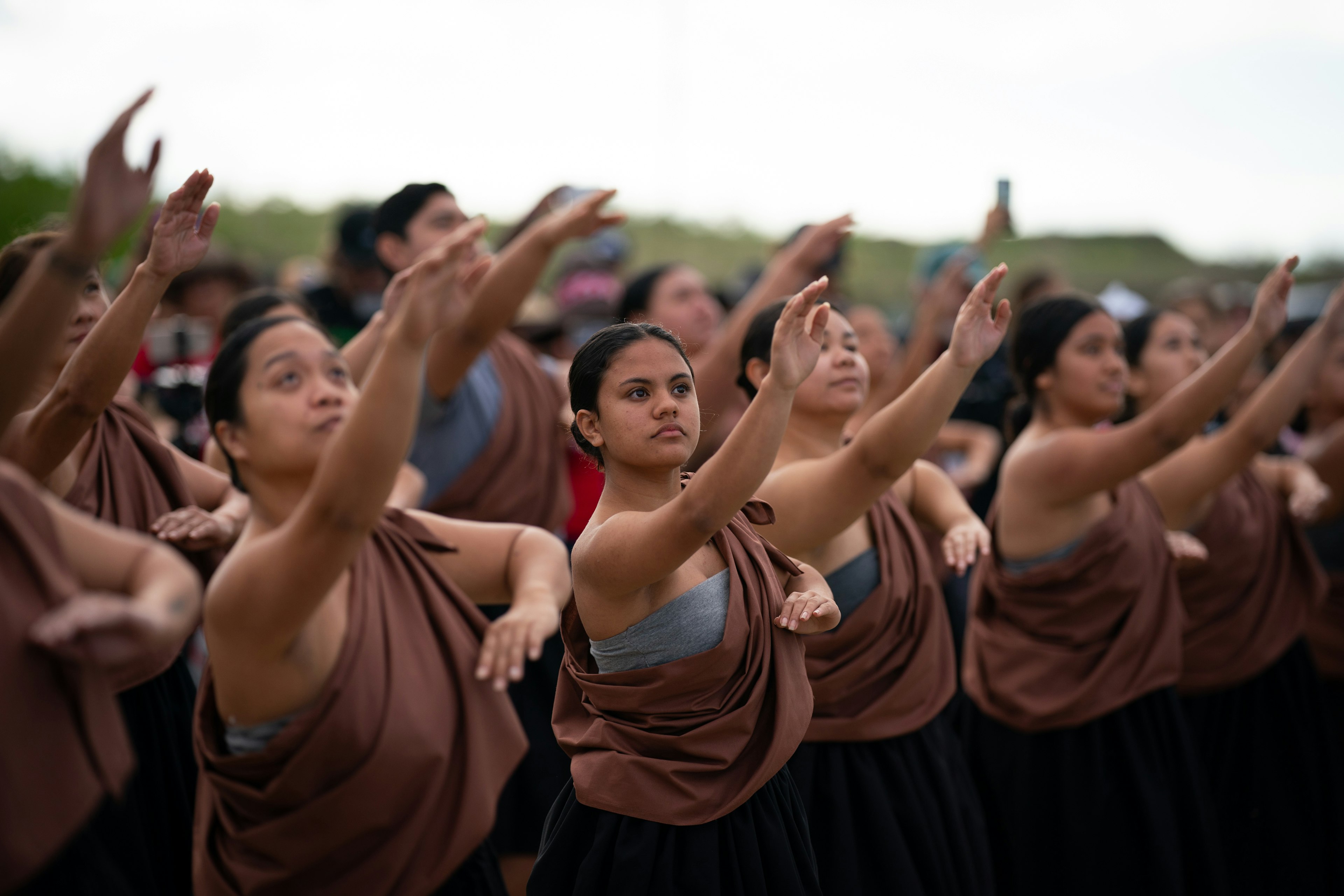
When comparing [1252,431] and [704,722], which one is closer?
[704,722]

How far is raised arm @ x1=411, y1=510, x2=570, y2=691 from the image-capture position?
98.7 inches

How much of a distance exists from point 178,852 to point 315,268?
661cm

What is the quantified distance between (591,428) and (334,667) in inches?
31.9

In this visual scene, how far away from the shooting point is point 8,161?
1906 centimetres

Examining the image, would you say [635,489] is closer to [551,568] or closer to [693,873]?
[551,568]

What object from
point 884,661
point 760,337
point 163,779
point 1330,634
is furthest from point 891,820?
point 1330,634

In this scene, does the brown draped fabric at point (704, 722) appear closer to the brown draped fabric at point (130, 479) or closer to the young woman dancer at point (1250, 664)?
the brown draped fabric at point (130, 479)

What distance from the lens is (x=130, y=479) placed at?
11.2ft

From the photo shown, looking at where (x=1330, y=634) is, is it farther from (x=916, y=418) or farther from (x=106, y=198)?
(x=106, y=198)

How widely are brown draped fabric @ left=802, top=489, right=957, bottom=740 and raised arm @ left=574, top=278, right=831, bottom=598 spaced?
3.57 feet

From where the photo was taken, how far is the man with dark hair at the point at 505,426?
4.21 metres

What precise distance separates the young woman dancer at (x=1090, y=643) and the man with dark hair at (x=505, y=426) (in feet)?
5.50

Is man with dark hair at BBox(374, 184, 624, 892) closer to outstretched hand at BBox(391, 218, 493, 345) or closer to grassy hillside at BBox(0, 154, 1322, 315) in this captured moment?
outstretched hand at BBox(391, 218, 493, 345)

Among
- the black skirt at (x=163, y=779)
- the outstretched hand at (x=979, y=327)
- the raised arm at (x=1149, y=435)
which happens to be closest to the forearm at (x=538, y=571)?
the black skirt at (x=163, y=779)
